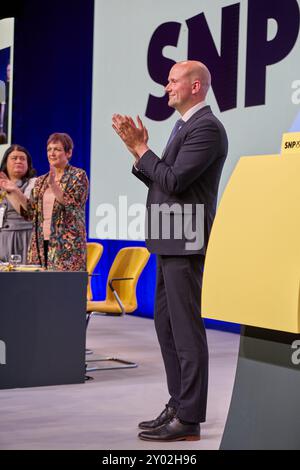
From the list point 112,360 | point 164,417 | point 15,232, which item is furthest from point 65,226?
point 164,417

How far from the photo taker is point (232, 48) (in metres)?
7.99

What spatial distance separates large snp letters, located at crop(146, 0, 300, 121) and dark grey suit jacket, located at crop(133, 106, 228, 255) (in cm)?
428

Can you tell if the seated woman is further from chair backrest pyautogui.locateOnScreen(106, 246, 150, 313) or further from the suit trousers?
the suit trousers

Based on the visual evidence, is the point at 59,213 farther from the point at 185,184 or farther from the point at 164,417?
the point at 185,184

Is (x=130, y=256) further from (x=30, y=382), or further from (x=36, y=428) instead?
(x=36, y=428)

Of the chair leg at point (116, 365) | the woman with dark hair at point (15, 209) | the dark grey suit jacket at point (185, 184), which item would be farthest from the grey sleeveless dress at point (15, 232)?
the dark grey suit jacket at point (185, 184)

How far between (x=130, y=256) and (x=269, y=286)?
174 inches

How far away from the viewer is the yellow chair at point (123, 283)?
5934mm

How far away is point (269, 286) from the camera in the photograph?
1965 mm

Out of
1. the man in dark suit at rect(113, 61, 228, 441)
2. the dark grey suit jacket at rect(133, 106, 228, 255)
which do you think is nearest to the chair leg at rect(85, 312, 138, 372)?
the man in dark suit at rect(113, 61, 228, 441)

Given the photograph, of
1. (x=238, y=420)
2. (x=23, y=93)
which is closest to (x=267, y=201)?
(x=238, y=420)

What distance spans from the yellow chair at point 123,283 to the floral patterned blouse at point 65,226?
74cm

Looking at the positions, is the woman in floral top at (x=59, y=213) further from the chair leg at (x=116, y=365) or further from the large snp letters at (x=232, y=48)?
the large snp letters at (x=232, y=48)

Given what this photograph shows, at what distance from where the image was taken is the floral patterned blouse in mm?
5203
